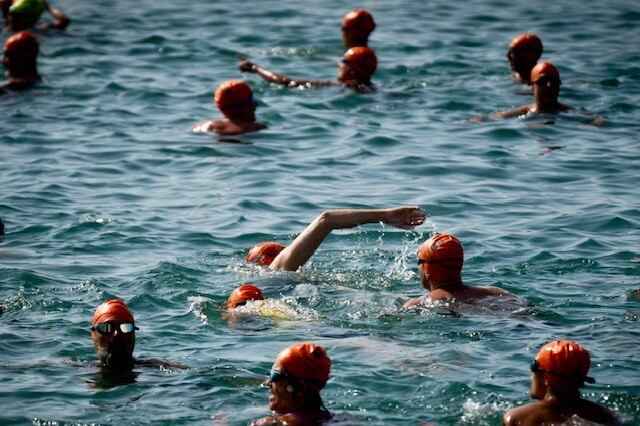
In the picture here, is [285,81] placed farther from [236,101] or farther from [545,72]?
[545,72]

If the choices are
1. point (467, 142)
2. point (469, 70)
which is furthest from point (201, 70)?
point (467, 142)

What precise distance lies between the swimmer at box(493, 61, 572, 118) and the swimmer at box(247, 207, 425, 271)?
7.29 meters

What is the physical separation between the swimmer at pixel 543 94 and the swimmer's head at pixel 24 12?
1103 centimetres

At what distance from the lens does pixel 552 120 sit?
65.1ft

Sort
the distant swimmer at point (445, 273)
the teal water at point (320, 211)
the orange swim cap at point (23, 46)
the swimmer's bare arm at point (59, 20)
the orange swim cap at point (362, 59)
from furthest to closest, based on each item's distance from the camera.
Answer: the swimmer's bare arm at point (59, 20)
the orange swim cap at point (23, 46)
the orange swim cap at point (362, 59)
the distant swimmer at point (445, 273)
the teal water at point (320, 211)

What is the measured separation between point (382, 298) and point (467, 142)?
679 centimetres

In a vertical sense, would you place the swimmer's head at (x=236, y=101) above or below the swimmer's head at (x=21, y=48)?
below

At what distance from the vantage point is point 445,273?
12.2m

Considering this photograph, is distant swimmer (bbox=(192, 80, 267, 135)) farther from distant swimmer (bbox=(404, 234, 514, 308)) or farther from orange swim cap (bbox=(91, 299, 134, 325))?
orange swim cap (bbox=(91, 299, 134, 325))

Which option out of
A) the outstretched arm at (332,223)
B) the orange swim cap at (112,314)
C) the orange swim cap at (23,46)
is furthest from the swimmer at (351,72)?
the orange swim cap at (112,314)

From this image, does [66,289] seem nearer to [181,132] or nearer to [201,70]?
[181,132]

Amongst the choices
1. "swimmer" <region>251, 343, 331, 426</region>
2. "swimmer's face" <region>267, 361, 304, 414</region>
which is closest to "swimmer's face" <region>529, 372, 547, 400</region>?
"swimmer" <region>251, 343, 331, 426</region>

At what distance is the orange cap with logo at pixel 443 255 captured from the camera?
1216 cm

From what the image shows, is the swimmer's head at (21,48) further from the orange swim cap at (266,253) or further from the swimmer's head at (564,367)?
the swimmer's head at (564,367)
